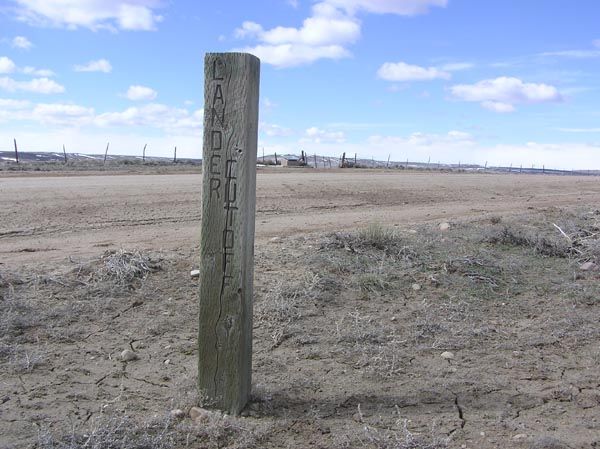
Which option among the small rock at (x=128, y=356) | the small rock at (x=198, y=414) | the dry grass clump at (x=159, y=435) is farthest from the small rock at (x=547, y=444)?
the small rock at (x=128, y=356)

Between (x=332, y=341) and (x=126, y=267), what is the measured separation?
2212 millimetres

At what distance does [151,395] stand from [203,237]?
3.86 ft

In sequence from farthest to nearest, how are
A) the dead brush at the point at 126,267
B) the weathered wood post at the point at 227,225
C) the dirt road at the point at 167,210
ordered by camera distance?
the dirt road at the point at 167,210 < the dead brush at the point at 126,267 < the weathered wood post at the point at 227,225

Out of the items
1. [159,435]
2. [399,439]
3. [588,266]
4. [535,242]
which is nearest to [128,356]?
[159,435]

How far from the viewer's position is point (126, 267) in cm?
599

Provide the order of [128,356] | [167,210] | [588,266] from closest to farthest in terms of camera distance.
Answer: [128,356], [588,266], [167,210]

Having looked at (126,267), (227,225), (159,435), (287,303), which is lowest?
(159,435)

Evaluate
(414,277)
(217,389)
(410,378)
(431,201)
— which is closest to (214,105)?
(217,389)

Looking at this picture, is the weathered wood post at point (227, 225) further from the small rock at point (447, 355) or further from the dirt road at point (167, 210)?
the dirt road at point (167, 210)

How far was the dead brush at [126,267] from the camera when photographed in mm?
5871

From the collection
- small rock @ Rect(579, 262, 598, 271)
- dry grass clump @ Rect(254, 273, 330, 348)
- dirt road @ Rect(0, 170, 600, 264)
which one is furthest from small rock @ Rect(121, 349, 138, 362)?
small rock @ Rect(579, 262, 598, 271)

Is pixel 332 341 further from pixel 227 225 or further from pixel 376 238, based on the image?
pixel 376 238

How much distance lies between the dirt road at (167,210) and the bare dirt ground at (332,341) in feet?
0.62

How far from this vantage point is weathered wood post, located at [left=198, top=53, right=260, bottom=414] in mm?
3678
